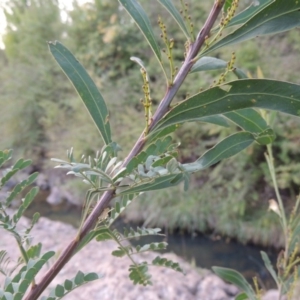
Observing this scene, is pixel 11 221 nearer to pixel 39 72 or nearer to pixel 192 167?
pixel 192 167

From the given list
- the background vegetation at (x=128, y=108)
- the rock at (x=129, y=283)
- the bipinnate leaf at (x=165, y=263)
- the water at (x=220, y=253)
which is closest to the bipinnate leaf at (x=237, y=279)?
the bipinnate leaf at (x=165, y=263)

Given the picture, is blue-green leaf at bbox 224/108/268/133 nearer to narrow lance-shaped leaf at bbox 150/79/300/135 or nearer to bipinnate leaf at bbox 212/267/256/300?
narrow lance-shaped leaf at bbox 150/79/300/135

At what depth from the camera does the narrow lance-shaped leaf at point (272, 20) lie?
354 millimetres

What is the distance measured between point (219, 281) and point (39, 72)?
6508mm

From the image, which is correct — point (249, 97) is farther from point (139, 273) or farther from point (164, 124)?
point (139, 273)

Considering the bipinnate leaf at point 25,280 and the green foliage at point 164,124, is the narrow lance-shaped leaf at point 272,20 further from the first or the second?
the bipinnate leaf at point 25,280

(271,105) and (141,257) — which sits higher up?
(271,105)

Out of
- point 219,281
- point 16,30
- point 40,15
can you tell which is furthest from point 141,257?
point 16,30

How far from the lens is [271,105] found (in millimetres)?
355

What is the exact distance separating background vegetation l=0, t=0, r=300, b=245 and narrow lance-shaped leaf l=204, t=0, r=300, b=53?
4.09 metres

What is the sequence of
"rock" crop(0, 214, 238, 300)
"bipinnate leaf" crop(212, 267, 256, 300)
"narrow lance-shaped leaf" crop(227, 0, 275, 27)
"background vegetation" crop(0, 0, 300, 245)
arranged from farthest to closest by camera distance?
"background vegetation" crop(0, 0, 300, 245), "rock" crop(0, 214, 238, 300), "bipinnate leaf" crop(212, 267, 256, 300), "narrow lance-shaped leaf" crop(227, 0, 275, 27)

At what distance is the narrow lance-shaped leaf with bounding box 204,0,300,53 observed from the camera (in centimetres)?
35

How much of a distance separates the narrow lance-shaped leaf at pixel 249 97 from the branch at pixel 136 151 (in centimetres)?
3

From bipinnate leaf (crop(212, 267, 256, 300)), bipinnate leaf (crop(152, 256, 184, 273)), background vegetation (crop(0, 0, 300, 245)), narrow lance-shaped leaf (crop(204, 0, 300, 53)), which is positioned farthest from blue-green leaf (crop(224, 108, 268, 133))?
background vegetation (crop(0, 0, 300, 245))
